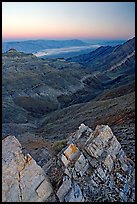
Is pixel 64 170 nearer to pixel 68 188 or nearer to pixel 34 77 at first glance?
pixel 68 188

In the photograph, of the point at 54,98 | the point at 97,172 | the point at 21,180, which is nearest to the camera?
the point at 21,180

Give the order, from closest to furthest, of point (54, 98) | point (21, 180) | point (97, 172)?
point (21, 180)
point (97, 172)
point (54, 98)

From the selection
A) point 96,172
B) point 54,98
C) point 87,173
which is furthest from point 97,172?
point 54,98

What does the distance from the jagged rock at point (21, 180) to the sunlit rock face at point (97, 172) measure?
2.47ft

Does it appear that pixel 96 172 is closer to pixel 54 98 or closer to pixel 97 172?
pixel 97 172

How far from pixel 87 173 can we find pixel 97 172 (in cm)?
41

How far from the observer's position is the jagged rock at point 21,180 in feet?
38.6

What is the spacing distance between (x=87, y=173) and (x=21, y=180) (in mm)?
2681

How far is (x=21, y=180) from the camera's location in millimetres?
12055

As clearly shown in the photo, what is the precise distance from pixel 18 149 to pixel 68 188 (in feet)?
8.84

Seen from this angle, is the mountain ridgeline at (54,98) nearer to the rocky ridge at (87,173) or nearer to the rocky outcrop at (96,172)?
the rocky outcrop at (96,172)

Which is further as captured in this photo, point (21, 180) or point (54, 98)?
point (54, 98)

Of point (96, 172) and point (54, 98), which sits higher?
point (96, 172)

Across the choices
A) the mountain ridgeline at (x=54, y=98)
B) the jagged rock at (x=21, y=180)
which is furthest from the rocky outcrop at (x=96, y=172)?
the mountain ridgeline at (x=54, y=98)
